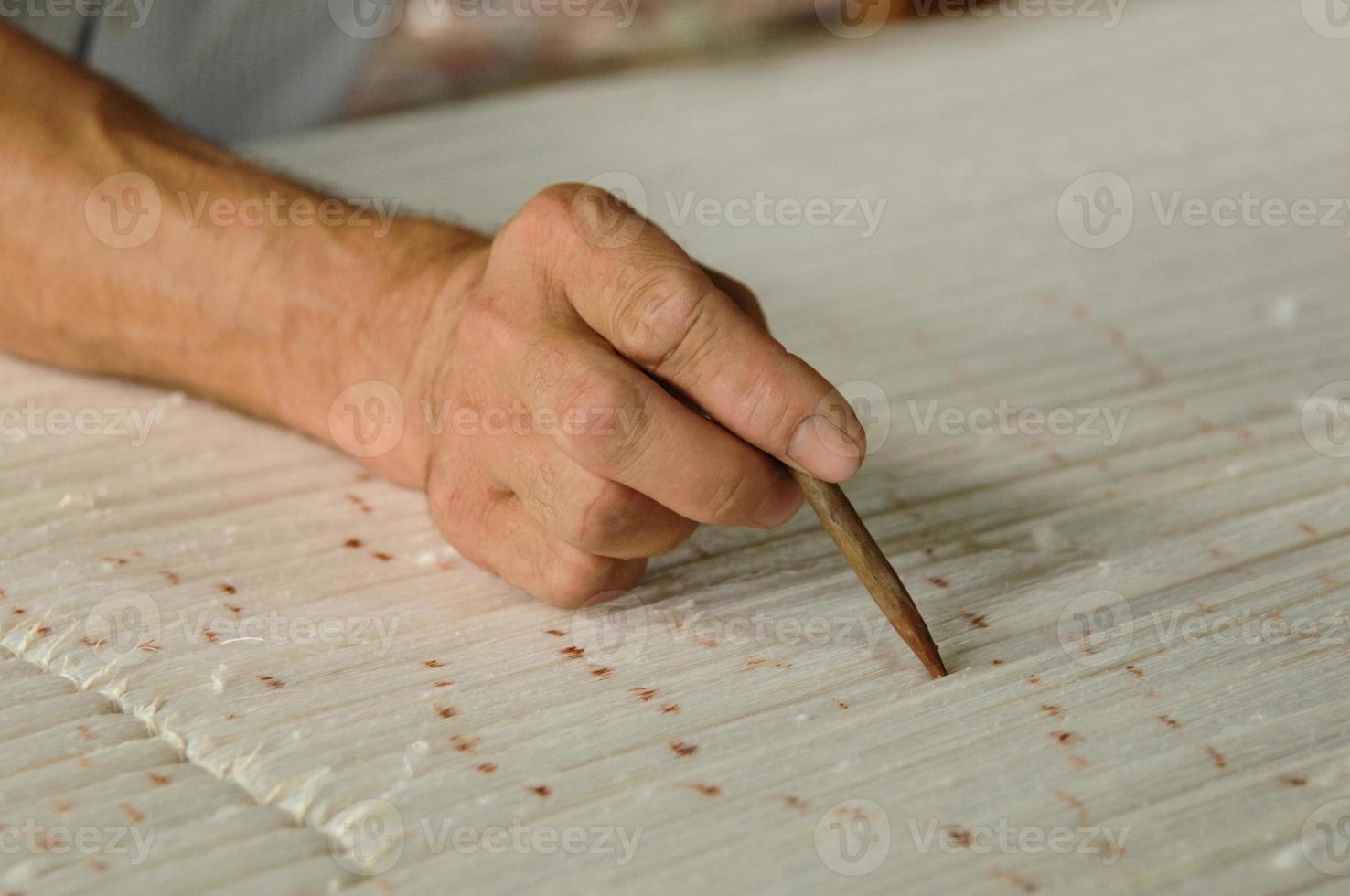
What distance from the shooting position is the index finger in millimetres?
816

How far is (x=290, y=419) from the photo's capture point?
111cm

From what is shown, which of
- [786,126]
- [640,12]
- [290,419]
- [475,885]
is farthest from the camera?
[640,12]

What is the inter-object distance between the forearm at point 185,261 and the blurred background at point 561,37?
1030mm

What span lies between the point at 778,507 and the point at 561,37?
1862 millimetres

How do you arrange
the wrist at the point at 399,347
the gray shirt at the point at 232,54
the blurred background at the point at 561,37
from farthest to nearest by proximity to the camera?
the blurred background at the point at 561,37 → the gray shirt at the point at 232,54 → the wrist at the point at 399,347

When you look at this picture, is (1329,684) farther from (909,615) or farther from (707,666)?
(707,666)

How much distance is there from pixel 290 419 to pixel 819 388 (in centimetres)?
49

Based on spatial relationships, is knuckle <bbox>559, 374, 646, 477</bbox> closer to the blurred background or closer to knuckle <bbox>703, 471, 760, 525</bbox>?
knuckle <bbox>703, 471, 760, 525</bbox>

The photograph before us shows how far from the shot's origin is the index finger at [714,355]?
0.82m

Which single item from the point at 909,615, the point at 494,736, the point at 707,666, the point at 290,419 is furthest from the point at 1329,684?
the point at 290,419

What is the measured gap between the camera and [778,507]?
34.7 inches

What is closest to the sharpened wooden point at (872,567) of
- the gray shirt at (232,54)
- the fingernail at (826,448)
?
the fingernail at (826,448)

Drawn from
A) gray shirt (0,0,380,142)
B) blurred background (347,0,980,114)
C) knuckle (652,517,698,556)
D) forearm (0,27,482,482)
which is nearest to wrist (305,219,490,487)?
forearm (0,27,482,482)

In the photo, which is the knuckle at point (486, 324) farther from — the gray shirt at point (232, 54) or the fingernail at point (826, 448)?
the gray shirt at point (232, 54)
